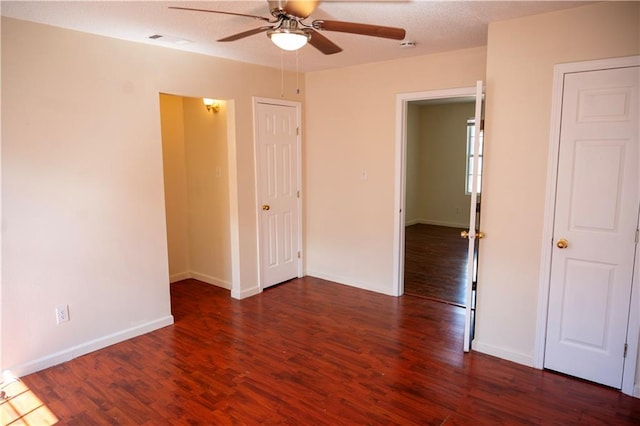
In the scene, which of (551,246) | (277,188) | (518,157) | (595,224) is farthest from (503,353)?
(277,188)

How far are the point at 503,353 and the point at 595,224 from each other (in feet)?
3.82

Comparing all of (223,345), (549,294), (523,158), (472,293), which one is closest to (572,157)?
(523,158)

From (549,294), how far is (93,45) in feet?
12.5

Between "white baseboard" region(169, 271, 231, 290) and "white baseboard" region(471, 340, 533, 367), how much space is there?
2.73 metres

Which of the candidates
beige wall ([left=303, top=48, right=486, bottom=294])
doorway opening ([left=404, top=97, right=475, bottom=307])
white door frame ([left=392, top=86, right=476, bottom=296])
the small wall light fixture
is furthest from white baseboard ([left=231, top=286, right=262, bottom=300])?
doorway opening ([left=404, top=97, right=475, bottom=307])

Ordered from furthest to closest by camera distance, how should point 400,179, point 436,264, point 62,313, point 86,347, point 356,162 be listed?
point 436,264
point 356,162
point 400,179
point 86,347
point 62,313

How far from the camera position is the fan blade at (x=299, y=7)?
2029 mm

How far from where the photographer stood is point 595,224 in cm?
271

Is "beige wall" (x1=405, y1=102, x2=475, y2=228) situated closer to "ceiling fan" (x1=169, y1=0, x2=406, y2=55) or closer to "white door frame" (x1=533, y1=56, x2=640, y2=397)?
"white door frame" (x1=533, y1=56, x2=640, y2=397)

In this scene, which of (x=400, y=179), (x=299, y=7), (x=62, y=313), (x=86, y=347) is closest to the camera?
(x=299, y=7)

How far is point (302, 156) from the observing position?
5004mm

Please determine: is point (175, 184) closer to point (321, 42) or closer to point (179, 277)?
point (179, 277)

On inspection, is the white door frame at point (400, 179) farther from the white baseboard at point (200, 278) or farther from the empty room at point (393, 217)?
the white baseboard at point (200, 278)

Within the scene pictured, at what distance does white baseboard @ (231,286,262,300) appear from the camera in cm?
443
